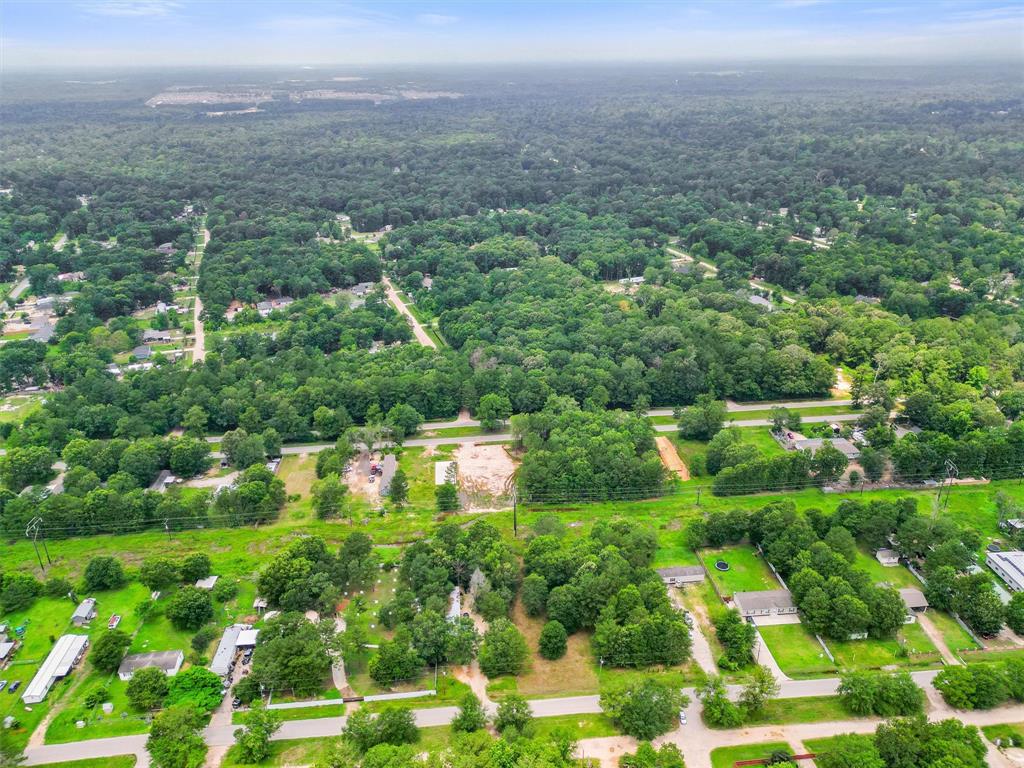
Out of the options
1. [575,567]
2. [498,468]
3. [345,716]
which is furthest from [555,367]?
[345,716]

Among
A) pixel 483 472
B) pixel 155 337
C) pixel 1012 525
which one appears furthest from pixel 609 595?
pixel 155 337

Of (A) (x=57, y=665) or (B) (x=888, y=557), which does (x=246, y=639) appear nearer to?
(A) (x=57, y=665)

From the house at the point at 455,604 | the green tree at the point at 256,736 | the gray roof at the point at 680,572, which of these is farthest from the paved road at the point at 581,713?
the gray roof at the point at 680,572

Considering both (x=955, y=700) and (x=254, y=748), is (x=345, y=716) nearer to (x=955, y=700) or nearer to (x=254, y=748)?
(x=254, y=748)

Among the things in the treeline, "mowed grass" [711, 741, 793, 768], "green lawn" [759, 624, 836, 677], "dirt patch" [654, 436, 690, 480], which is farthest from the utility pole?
"green lawn" [759, 624, 836, 677]

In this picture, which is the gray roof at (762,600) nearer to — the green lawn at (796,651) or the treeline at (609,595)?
the green lawn at (796,651)
